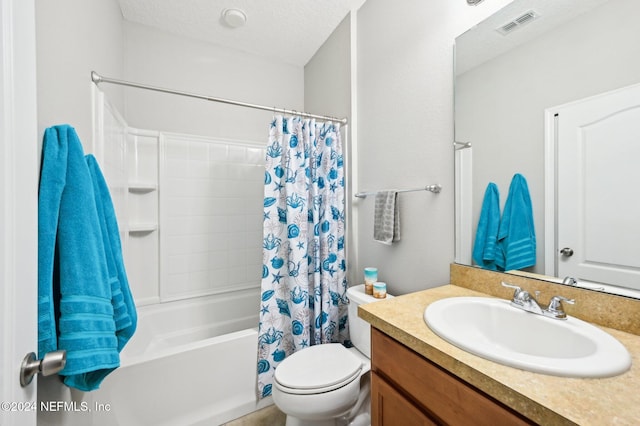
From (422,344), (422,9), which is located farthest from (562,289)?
(422,9)

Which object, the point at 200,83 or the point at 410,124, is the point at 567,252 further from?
the point at 200,83

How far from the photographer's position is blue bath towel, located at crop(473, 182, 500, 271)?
3.42ft

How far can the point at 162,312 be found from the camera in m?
1.98

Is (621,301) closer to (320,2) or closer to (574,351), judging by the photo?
(574,351)

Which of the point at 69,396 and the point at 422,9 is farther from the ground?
the point at 422,9

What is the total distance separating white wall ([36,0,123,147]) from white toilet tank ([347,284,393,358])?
4.64 ft

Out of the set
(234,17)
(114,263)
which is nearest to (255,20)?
(234,17)

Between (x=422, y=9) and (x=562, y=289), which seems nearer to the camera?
(x=562, y=289)

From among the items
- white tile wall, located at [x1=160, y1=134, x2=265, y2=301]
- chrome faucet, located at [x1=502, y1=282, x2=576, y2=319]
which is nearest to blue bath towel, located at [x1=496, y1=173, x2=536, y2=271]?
chrome faucet, located at [x1=502, y1=282, x2=576, y2=319]

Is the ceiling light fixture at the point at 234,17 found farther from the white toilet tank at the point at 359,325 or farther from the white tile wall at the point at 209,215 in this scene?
the white toilet tank at the point at 359,325

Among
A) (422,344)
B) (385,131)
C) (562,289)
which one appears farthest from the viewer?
(385,131)

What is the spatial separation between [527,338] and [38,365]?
1.22m

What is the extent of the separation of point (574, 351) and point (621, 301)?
0.21m

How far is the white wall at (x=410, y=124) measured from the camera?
121cm
